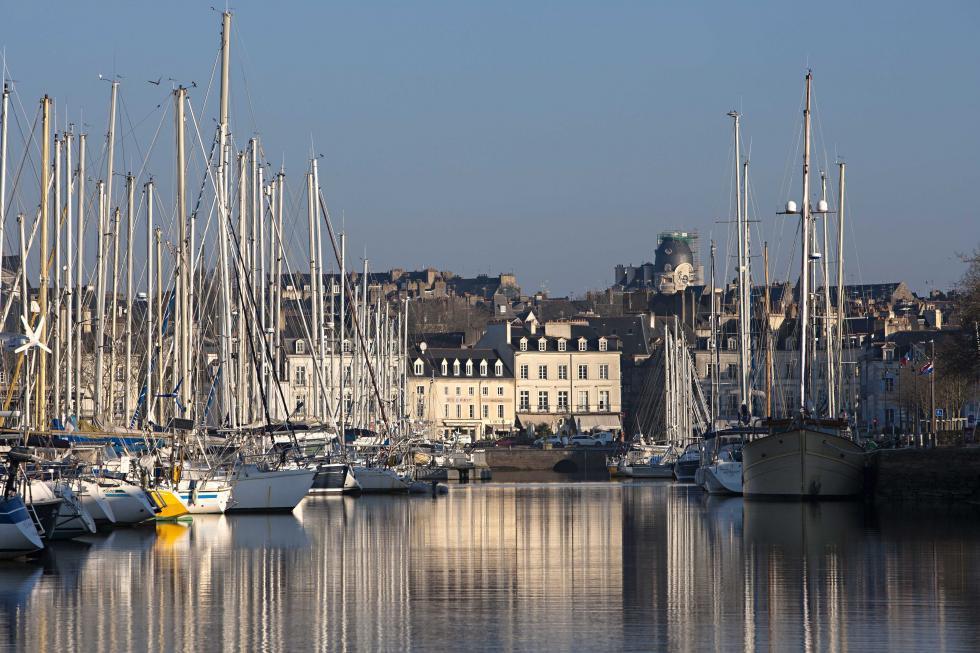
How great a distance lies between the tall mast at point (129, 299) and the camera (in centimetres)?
4653

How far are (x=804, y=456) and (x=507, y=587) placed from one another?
28.6 meters

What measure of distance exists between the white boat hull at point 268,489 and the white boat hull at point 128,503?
679cm

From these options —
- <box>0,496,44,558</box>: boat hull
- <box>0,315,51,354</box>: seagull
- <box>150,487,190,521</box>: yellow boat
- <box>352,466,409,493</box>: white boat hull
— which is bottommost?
<box>352,466,409,493</box>: white boat hull

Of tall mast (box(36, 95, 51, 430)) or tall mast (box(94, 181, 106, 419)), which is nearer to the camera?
tall mast (box(36, 95, 51, 430))

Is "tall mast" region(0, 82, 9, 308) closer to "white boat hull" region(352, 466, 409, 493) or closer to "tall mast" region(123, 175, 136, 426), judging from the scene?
"tall mast" region(123, 175, 136, 426)

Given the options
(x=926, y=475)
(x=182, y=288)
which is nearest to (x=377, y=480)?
(x=182, y=288)

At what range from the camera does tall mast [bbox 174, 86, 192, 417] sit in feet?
151

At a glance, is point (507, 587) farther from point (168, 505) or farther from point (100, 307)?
point (100, 307)

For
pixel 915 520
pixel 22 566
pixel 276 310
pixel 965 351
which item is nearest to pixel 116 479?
pixel 22 566

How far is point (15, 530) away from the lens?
29625 mm

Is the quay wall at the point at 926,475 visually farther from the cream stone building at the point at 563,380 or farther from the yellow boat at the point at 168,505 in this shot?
the cream stone building at the point at 563,380

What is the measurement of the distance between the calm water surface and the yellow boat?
1500 millimetres

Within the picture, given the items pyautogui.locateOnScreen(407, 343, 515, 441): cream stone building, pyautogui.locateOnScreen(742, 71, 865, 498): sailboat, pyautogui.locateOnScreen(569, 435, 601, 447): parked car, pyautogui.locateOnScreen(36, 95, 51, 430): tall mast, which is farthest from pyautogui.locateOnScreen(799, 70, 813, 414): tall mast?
pyautogui.locateOnScreen(407, 343, 515, 441): cream stone building

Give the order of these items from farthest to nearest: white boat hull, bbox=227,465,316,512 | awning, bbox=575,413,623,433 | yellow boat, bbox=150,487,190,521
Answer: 1. awning, bbox=575,413,623,433
2. white boat hull, bbox=227,465,316,512
3. yellow boat, bbox=150,487,190,521
